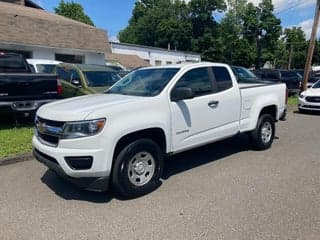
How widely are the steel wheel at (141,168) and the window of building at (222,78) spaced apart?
6.46 ft

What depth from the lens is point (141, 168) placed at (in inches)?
192

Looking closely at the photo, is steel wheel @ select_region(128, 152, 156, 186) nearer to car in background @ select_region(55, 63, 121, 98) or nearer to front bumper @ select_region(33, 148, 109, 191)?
front bumper @ select_region(33, 148, 109, 191)

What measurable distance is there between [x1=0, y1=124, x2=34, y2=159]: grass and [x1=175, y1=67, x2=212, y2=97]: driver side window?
11.1ft

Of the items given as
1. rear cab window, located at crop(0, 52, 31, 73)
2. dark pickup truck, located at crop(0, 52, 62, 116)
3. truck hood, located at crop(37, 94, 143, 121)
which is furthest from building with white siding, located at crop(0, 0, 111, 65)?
truck hood, located at crop(37, 94, 143, 121)

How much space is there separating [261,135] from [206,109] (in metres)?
2.05

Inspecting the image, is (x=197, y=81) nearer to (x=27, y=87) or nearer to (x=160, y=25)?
(x=27, y=87)

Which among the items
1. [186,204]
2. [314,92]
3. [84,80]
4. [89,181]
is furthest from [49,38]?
[186,204]

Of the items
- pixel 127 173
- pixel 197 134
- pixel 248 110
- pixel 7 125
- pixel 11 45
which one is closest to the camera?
pixel 127 173

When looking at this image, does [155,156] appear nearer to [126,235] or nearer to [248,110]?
[126,235]

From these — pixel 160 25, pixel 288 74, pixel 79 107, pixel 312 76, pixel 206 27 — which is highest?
pixel 160 25

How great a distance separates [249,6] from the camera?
63.8m

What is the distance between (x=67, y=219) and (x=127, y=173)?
0.96m

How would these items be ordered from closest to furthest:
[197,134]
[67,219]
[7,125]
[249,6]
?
1. [67,219]
2. [197,134]
3. [7,125]
4. [249,6]

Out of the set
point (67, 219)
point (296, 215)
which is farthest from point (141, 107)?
point (296, 215)
